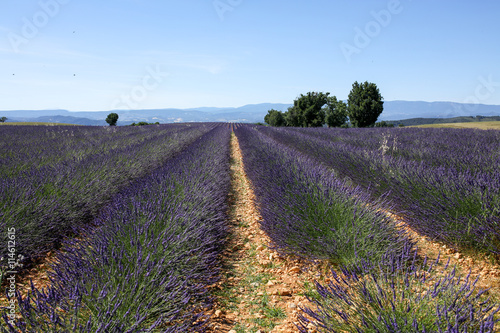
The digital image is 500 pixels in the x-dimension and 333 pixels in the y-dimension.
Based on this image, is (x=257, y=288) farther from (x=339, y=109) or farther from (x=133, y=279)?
(x=339, y=109)

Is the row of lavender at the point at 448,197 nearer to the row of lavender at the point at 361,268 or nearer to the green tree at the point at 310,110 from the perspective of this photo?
the row of lavender at the point at 361,268

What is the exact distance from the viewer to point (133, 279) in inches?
71.3

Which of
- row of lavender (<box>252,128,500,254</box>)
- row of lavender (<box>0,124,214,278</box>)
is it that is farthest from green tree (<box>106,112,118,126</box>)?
row of lavender (<box>252,128,500,254</box>)

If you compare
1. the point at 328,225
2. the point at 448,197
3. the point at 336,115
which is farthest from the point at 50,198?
the point at 336,115

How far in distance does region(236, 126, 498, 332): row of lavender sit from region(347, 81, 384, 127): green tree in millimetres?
35628

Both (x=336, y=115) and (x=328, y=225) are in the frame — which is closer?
(x=328, y=225)

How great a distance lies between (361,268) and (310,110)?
45.5 metres

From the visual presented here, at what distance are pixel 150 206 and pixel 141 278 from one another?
Answer: 3.89 feet

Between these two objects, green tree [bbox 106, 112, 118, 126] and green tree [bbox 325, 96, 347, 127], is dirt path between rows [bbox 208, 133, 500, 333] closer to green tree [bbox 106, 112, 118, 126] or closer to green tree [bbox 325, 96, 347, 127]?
green tree [bbox 325, 96, 347, 127]

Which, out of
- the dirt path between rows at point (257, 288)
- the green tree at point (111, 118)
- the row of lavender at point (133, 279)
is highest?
the green tree at point (111, 118)

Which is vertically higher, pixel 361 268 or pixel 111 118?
pixel 111 118

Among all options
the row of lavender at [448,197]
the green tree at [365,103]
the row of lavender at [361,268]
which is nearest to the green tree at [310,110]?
the green tree at [365,103]

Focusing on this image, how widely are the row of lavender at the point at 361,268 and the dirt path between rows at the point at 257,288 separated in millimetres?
162

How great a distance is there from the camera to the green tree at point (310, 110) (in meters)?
45.7
